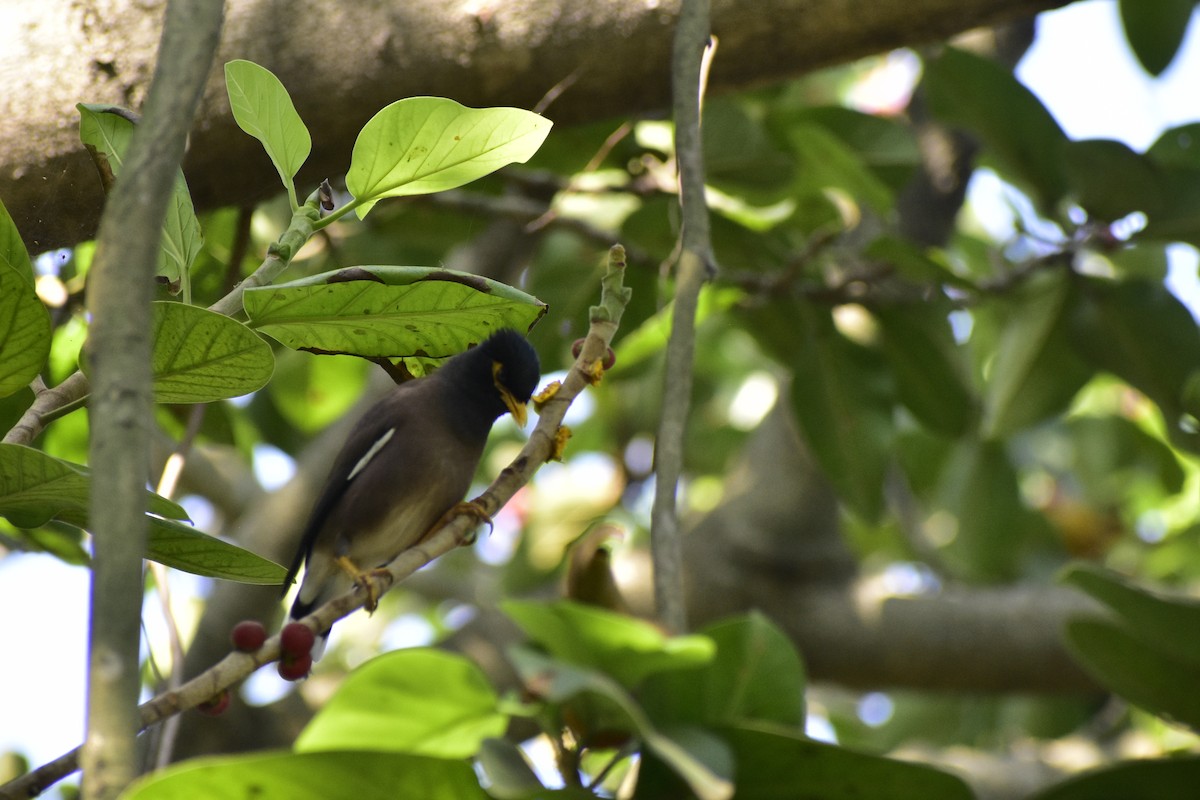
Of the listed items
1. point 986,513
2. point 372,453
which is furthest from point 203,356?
point 986,513

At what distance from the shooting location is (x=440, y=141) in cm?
136

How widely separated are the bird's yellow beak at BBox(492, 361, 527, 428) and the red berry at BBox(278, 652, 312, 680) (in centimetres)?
120

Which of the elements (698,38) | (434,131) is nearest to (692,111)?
(698,38)

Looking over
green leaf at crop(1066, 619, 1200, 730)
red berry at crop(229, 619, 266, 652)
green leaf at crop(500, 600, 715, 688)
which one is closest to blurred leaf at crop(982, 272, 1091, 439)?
green leaf at crop(1066, 619, 1200, 730)

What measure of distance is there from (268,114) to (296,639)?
1.99 feet

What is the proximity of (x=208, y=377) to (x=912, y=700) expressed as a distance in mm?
4067

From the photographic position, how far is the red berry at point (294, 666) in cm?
117

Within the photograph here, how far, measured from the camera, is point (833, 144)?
8.95 feet

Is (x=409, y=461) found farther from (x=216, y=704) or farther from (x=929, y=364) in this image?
(x=929, y=364)

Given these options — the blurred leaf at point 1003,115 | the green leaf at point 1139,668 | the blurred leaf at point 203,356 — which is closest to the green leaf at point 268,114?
the blurred leaf at point 203,356

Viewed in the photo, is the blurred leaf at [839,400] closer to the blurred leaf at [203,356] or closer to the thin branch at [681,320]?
the thin branch at [681,320]

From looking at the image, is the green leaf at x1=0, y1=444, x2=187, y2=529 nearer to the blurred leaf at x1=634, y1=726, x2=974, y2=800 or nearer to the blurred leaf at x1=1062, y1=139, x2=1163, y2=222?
the blurred leaf at x1=634, y1=726, x2=974, y2=800

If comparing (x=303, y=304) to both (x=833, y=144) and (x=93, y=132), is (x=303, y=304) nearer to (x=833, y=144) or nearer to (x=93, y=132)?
(x=93, y=132)

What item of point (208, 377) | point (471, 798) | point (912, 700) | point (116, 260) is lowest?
point (912, 700)
